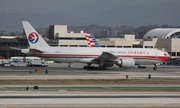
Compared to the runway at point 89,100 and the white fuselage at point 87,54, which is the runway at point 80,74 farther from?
the runway at point 89,100

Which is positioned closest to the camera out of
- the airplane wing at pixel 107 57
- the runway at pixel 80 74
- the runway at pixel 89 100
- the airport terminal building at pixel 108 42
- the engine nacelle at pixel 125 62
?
the runway at pixel 89 100

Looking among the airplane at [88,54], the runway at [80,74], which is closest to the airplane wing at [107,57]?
the airplane at [88,54]

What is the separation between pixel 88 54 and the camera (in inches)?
2731

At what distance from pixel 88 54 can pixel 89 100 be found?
1528 inches

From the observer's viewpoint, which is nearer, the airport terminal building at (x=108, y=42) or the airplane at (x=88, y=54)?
the airplane at (x=88, y=54)

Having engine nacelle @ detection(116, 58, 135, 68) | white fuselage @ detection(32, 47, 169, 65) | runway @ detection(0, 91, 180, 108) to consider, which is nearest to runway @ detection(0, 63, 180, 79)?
engine nacelle @ detection(116, 58, 135, 68)

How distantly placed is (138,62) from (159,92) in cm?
3509

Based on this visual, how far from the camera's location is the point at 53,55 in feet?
223

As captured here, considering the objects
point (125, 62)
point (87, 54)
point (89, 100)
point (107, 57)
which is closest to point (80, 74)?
point (107, 57)

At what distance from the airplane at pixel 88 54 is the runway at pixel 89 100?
3193cm

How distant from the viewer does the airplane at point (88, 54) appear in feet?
222

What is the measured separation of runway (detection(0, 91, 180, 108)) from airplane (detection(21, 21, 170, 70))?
31930 millimetres

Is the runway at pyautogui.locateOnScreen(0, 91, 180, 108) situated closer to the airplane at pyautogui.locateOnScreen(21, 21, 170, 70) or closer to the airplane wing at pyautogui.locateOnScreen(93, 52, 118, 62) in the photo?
the airplane wing at pyautogui.locateOnScreen(93, 52, 118, 62)

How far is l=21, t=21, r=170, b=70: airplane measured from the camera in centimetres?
6769
